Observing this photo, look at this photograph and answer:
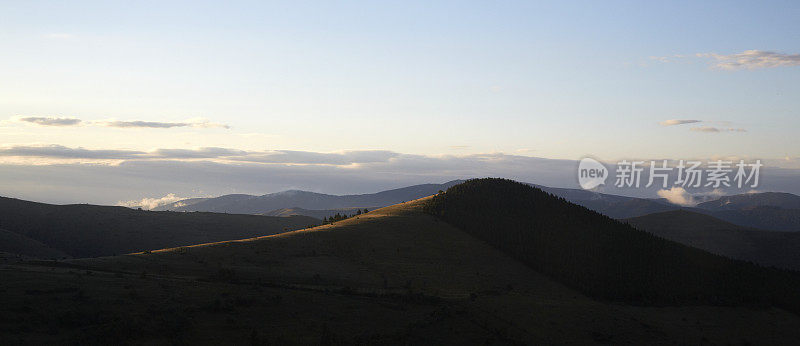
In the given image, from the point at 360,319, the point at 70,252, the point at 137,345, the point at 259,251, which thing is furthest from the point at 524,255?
the point at 70,252

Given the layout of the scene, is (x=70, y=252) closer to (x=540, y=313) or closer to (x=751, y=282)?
(x=540, y=313)

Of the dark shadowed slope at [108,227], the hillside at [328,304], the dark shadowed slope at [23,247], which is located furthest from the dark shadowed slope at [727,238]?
the dark shadowed slope at [23,247]

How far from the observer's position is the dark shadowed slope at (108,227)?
10681cm

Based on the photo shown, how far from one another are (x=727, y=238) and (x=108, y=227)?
544ft

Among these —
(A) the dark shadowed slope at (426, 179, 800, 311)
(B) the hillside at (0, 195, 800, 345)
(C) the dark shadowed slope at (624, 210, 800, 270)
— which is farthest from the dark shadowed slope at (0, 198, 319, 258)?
(C) the dark shadowed slope at (624, 210, 800, 270)

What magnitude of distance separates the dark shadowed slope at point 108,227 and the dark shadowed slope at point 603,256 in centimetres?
4279

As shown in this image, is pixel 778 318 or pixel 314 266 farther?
pixel 314 266

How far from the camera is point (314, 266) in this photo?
59219 mm

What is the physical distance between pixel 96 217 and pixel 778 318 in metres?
128

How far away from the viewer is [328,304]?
40.2 m

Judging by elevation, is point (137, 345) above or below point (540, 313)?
above

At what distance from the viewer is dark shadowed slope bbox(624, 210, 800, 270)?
13800 cm

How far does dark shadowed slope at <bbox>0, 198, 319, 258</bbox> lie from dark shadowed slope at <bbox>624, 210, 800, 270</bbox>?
120 meters

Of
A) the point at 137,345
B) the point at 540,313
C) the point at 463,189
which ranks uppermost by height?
the point at 463,189
